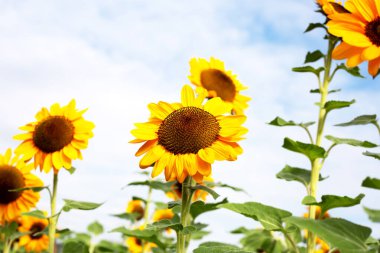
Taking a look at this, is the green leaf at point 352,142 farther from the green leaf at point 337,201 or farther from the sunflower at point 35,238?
the sunflower at point 35,238

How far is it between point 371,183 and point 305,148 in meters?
0.74

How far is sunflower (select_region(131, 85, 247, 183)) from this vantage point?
248 cm

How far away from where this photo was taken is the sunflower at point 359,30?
2305mm

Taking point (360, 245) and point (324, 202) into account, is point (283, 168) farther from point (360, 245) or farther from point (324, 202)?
point (360, 245)

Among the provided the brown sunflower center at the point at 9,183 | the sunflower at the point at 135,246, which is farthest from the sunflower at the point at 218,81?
the sunflower at the point at 135,246

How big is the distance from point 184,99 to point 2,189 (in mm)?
2410

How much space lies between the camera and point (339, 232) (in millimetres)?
1880

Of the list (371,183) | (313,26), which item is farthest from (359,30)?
(313,26)

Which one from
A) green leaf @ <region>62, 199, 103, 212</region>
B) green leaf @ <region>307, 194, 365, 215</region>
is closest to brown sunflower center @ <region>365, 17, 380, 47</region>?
green leaf @ <region>307, 194, 365, 215</region>

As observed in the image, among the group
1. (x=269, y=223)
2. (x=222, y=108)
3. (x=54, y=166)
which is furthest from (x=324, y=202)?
(x=54, y=166)

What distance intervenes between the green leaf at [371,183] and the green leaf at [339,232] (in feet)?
1.22

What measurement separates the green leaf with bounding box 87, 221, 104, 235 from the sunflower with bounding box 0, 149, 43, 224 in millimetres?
1233

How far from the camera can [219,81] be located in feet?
14.5

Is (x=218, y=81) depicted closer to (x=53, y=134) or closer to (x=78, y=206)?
(x=53, y=134)
